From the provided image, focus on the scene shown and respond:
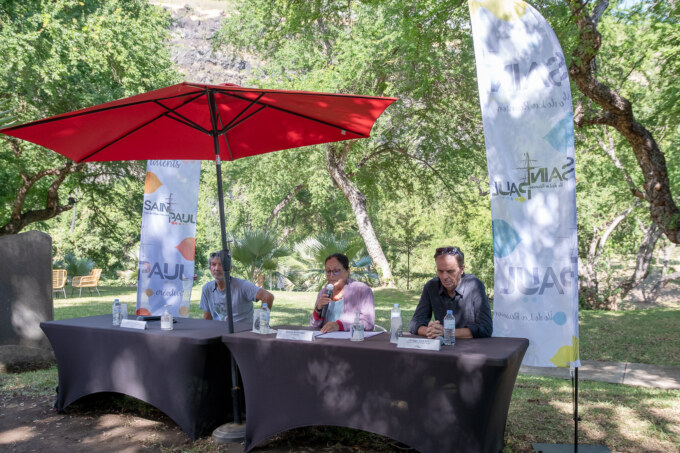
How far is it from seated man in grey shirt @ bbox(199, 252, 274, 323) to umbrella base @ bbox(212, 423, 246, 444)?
56.6 inches

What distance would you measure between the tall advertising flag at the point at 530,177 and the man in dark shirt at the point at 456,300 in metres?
0.13

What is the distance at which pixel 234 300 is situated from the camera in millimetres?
5449

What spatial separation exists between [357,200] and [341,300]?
1636 cm

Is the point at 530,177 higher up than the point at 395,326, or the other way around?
the point at 530,177

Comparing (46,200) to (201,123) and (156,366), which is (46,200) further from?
(156,366)

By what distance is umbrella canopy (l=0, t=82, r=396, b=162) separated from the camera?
4.07 meters

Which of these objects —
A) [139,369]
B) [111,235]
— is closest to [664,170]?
[139,369]

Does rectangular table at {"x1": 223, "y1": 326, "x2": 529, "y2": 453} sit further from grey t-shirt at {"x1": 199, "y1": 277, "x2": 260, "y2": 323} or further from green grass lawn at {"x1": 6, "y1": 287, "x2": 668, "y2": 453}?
grey t-shirt at {"x1": 199, "y1": 277, "x2": 260, "y2": 323}

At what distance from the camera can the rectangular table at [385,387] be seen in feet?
10.0

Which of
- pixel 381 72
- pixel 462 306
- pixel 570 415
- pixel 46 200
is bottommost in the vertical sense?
pixel 570 415

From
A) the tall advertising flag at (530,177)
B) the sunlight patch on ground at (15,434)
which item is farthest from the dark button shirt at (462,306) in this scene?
the sunlight patch on ground at (15,434)

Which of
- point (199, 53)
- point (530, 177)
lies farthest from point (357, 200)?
point (199, 53)

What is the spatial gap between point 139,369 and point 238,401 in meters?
0.82

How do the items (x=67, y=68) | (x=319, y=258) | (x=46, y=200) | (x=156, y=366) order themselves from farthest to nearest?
(x=46, y=200) → (x=319, y=258) → (x=67, y=68) → (x=156, y=366)
